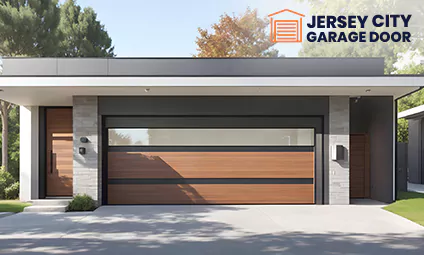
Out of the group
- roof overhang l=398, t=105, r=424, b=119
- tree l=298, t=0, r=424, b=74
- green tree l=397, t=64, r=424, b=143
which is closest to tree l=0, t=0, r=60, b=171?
roof overhang l=398, t=105, r=424, b=119

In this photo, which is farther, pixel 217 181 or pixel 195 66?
pixel 217 181

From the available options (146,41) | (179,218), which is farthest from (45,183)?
(146,41)

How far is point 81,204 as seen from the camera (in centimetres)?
988

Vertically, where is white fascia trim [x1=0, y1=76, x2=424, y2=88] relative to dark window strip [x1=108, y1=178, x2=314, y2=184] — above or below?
above

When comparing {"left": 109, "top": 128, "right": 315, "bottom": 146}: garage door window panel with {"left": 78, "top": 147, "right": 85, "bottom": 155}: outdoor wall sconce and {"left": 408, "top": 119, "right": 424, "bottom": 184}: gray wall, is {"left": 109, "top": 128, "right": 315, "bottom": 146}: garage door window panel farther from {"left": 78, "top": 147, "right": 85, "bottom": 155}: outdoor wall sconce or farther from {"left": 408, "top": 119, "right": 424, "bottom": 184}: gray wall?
{"left": 408, "top": 119, "right": 424, "bottom": 184}: gray wall

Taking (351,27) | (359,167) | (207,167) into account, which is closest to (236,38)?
(351,27)

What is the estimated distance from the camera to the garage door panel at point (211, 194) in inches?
419

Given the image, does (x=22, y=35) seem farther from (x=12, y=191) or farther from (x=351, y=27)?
(x=351, y=27)

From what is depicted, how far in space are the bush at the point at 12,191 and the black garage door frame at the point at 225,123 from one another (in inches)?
170

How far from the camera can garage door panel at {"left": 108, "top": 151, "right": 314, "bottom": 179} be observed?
10633 millimetres

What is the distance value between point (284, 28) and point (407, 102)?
11032 millimetres

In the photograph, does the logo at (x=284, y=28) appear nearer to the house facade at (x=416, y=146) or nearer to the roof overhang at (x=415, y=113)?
the house facade at (x=416, y=146)

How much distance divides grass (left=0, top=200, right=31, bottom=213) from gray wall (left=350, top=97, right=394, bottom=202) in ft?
32.0

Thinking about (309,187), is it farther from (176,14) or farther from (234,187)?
(176,14)
